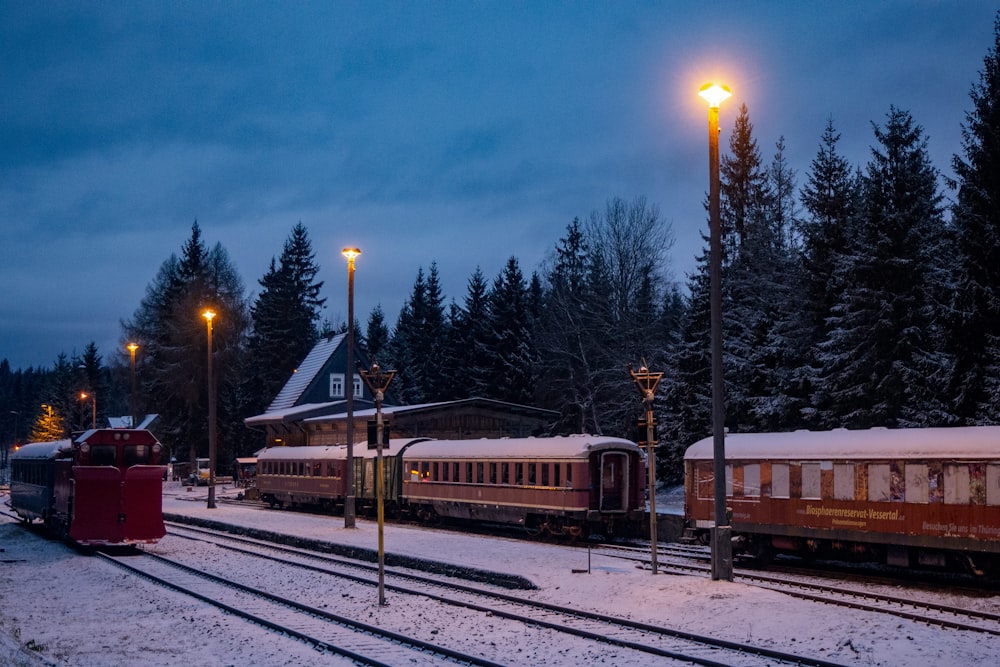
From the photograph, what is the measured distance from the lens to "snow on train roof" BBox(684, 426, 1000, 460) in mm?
18484

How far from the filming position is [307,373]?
235 ft

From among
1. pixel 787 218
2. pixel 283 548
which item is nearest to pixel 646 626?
pixel 283 548

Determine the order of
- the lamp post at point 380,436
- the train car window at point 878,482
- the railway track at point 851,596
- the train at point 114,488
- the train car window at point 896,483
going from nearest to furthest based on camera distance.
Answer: the railway track at point 851,596
the lamp post at point 380,436
the train car window at point 896,483
the train car window at point 878,482
the train at point 114,488

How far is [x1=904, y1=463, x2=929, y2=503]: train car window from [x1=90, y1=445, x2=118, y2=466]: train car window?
62.8 ft

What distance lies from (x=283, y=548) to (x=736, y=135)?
43686 millimetres

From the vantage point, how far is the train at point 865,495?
18266 millimetres

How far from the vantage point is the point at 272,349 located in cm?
8950

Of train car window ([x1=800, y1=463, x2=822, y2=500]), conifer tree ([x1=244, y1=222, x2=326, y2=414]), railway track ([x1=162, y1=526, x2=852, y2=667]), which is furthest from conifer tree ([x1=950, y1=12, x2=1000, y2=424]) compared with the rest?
conifer tree ([x1=244, y1=222, x2=326, y2=414])

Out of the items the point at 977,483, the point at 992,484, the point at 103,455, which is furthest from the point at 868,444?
the point at 103,455

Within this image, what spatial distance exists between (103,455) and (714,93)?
58.7 ft

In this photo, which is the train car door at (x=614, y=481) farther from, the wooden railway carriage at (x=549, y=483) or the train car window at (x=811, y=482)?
the train car window at (x=811, y=482)

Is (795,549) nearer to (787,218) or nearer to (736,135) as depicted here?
(787,218)

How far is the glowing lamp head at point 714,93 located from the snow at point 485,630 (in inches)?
339

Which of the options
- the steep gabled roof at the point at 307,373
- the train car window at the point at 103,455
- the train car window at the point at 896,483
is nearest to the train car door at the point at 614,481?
the train car window at the point at 896,483
